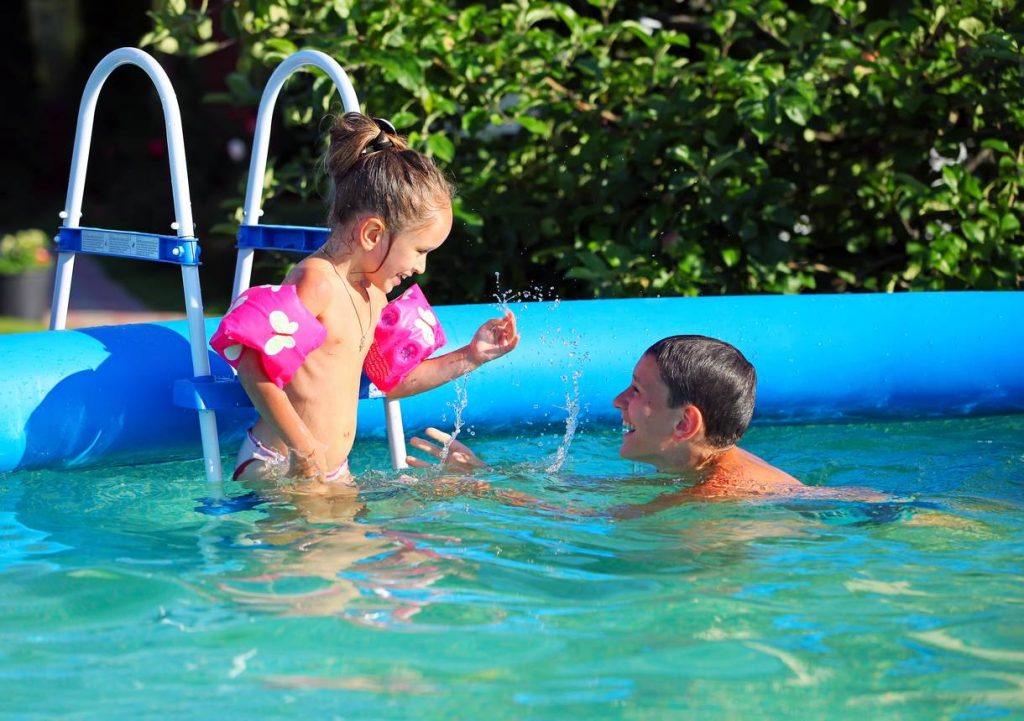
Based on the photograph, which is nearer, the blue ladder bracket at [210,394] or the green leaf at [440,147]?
the blue ladder bracket at [210,394]

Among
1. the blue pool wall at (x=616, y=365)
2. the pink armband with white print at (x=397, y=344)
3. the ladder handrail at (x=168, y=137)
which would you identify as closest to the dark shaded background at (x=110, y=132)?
the blue pool wall at (x=616, y=365)

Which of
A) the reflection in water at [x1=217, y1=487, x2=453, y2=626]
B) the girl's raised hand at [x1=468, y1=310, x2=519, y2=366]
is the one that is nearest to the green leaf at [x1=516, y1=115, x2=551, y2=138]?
the girl's raised hand at [x1=468, y1=310, x2=519, y2=366]

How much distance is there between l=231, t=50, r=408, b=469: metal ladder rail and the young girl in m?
0.26

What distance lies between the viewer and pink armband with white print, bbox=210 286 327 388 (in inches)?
120

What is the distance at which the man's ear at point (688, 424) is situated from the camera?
10.7ft

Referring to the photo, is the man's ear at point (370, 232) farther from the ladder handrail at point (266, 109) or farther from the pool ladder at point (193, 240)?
the ladder handrail at point (266, 109)

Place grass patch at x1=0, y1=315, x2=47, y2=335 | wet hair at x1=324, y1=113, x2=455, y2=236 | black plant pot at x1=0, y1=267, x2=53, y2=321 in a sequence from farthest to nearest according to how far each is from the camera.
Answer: black plant pot at x1=0, y1=267, x2=53, y2=321 → grass patch at x1=0, y1=315, x2=47, y2=335 → wet hair at x1=324, y1=113, x2=455, y2=236

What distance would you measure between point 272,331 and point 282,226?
69cm

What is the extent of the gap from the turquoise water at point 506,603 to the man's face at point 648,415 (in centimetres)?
13

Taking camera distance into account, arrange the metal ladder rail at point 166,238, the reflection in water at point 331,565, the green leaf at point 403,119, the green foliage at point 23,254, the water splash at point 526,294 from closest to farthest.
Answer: the reflection in water at point 331,565
the metal ladder rail at point 166,238
the green leaf at point 403,119
the water splash at point 526,294
the green foliage at point 23,254

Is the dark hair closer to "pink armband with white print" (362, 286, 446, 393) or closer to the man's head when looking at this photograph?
the man's head

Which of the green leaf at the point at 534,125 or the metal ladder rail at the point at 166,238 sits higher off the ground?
the green leaf at the point at 534,125

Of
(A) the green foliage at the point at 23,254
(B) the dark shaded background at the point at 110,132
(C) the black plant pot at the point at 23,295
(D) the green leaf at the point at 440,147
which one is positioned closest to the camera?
(D) the green leaf at the point at 440,147

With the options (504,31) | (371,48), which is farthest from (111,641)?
(504,31)
